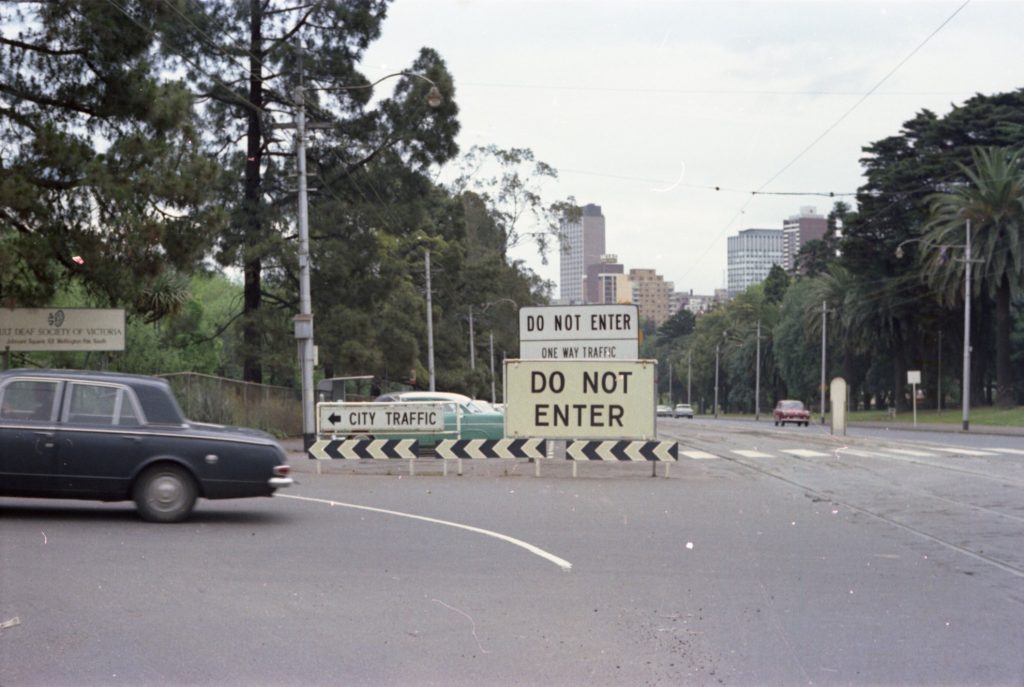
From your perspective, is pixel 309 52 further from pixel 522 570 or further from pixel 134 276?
pixel 522 570

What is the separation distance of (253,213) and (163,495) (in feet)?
87.5

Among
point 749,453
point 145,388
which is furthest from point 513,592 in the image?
point 749,453

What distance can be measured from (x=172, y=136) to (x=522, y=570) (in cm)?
1682

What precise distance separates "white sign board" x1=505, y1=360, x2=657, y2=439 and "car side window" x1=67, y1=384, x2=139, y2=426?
32.7 feet

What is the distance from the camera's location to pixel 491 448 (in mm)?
20312

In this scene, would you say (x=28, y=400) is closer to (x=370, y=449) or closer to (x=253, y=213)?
(x=370, y=449)

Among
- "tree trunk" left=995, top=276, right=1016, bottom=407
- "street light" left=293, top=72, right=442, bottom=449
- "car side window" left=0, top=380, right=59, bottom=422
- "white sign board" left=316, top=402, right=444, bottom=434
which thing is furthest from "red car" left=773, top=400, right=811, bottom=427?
"car side window" left=0, top=380, right=59, bottom=422

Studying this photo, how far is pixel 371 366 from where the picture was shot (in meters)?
40.8

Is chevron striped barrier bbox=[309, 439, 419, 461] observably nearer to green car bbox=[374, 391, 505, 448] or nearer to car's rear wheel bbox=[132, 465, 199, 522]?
green car bbox=[374, 391, 505, 448]

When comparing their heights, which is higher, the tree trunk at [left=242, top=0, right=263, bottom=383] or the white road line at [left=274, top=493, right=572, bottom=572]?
the tree trunk at [left=242, top=0, right=263, bottom=383]

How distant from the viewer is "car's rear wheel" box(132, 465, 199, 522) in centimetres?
1234

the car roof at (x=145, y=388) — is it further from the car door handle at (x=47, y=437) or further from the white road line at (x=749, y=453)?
the white road line at (x=749, y=453)

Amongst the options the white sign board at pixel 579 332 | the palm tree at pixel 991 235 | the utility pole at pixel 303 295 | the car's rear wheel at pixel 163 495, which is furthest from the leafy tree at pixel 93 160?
the palm tree at pixel 991 235

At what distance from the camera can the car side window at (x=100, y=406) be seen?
1233 cm
